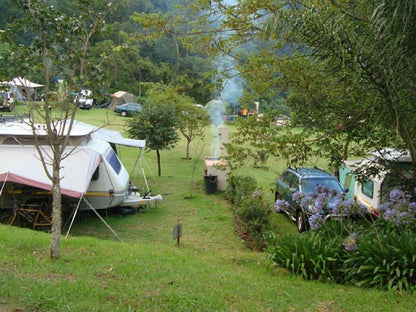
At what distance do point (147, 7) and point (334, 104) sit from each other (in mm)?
52695

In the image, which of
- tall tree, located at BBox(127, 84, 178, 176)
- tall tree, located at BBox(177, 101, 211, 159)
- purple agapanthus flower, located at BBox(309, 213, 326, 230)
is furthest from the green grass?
tall tree, located at BBox(177, 101, 211, 159)

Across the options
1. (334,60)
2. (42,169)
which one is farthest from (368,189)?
(42,169)

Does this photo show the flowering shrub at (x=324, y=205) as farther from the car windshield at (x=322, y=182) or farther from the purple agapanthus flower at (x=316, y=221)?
the car windshield at (x=322, y=182)

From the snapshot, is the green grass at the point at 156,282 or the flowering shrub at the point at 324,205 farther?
the flowering shrub at the point at 324,205

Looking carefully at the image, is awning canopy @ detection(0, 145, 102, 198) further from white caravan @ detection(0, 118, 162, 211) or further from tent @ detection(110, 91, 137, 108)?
tent @ detection(110, 91, 137, 108)

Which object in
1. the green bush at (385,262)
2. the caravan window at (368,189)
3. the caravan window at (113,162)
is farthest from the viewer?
the caravan window at (368,189)

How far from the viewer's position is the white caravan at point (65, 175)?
33.4 ft

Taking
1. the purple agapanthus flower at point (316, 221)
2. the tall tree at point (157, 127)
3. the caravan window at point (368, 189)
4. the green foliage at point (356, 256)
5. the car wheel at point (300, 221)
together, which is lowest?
the car wheel at point (300, 221)

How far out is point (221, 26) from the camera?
939 cm

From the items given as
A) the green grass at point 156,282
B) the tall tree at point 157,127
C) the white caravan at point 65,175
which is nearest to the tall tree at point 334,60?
the green grass at point 156,282

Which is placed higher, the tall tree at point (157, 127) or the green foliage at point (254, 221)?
the tall tree at point (157, 127)

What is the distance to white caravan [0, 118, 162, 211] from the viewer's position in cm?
1017

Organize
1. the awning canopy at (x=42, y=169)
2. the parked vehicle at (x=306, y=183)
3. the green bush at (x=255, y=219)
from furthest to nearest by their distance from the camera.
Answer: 1. the parked vehicle at (x=306, y=183)
2. the green bush at (x=255, y=219)
3. the awning canopy at (x=42, y=169)

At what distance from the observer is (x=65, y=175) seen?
10383 millimetres
